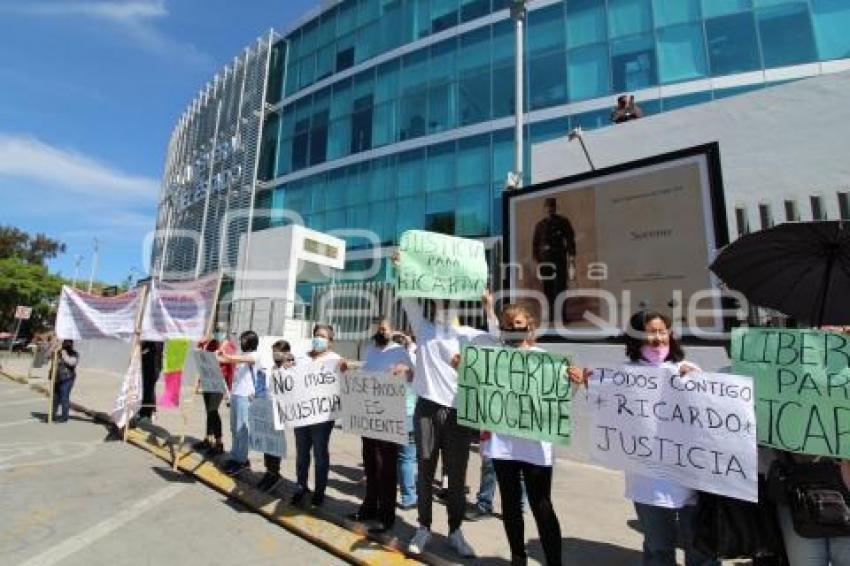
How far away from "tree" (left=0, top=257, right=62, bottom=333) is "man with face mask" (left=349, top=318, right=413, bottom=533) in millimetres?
51251

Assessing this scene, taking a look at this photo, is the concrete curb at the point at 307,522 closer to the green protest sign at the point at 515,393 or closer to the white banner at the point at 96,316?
the green protest sign at the point at 515,393

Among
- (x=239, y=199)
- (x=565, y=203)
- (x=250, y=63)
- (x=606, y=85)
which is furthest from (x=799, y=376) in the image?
(x=250, y=63)

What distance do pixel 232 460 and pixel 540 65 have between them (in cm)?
1941

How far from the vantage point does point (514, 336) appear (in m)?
4.20

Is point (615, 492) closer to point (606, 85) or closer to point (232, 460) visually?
point (232, 460)

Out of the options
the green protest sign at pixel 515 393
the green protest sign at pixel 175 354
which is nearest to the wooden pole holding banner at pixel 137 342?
the green protest sign at pixel 175 354

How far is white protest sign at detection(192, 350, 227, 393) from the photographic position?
303 inches

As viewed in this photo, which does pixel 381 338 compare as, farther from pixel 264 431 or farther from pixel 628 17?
pixel 628 17

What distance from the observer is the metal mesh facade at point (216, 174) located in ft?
107

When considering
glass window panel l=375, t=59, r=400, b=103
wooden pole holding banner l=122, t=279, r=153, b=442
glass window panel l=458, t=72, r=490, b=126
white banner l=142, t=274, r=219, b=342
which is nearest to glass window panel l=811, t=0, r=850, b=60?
glass window panel l=458, t=72, r=490, b=126

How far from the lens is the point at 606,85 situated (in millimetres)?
20500

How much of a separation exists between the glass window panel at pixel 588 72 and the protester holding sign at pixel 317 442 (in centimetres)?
1789

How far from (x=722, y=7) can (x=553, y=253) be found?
15711mm

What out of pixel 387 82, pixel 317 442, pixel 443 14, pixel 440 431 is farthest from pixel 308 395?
pixel 387 82
